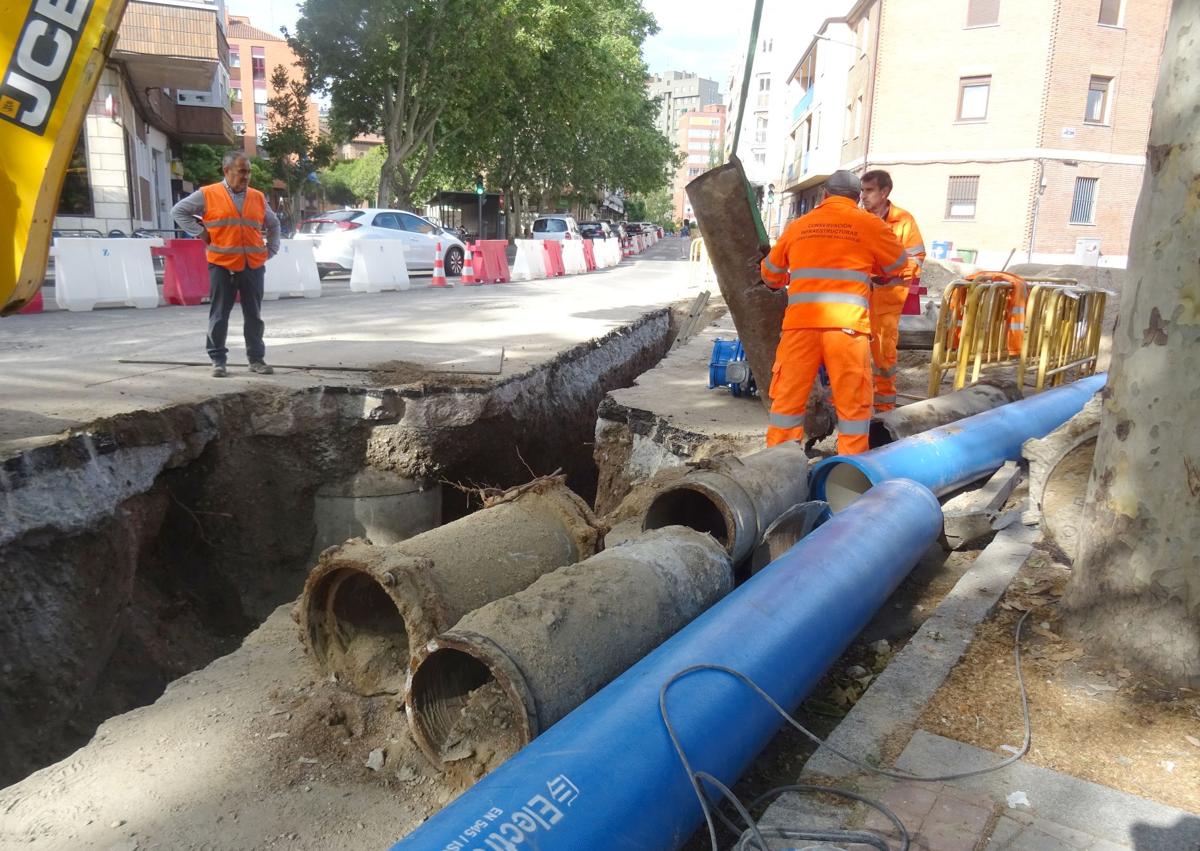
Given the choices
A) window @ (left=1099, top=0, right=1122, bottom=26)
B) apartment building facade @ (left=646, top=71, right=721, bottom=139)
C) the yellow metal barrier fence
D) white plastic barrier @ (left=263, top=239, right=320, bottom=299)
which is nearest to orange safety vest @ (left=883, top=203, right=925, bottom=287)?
the yellow metal barrier fence

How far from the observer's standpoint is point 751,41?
4.64m

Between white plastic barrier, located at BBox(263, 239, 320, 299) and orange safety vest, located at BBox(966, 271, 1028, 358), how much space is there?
991cm

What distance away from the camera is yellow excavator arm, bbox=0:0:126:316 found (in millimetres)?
3662

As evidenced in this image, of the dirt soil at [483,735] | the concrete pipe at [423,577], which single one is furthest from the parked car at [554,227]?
the dirt soil at [483,735]

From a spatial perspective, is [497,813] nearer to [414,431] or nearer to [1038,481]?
[1038,481]

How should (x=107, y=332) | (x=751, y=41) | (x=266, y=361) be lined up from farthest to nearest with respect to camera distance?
(x=107, y=332)
(x=266, y=361)
(x=751, y=41)

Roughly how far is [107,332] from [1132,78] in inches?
1179

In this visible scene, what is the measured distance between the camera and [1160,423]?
2.66m

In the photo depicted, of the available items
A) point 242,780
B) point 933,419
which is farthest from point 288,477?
point 933,419

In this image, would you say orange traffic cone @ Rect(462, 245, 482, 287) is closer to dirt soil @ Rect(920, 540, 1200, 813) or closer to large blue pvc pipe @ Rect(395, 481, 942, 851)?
large blue pvc pipe @ Rect(395, 481, 942, 851)

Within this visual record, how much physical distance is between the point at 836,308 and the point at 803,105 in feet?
142

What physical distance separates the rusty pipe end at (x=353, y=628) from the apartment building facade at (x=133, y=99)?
13.4 metres

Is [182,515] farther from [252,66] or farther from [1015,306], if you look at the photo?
[252,66]

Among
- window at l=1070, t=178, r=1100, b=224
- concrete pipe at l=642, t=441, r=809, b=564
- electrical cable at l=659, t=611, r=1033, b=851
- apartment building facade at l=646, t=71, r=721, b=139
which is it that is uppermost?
apartment building facade at l=646, t=71, r=721, b=139
